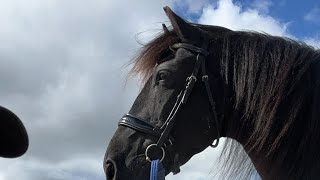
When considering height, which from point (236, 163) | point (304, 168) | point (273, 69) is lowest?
point (304, 168)

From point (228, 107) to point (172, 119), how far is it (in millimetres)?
A: 443

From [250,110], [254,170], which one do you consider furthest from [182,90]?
[254,170]

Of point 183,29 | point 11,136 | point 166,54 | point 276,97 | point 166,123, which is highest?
point 183,29

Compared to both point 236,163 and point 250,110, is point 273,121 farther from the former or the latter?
point 236,163

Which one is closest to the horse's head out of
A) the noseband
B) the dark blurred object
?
the noseband

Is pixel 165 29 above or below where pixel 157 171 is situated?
above

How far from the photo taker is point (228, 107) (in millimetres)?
4562

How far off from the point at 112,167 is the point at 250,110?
1.12m

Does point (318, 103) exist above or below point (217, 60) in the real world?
below

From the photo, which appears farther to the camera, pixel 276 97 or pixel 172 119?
pixel 172 119

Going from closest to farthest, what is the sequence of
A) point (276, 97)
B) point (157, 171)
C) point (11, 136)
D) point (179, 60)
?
point (11, 136)
point (276, 97)
point (157, 171)
point (179, 60)

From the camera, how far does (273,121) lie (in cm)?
429

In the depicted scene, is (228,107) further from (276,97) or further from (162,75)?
(162,75)

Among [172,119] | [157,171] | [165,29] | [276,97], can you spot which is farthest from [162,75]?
[276,97]
